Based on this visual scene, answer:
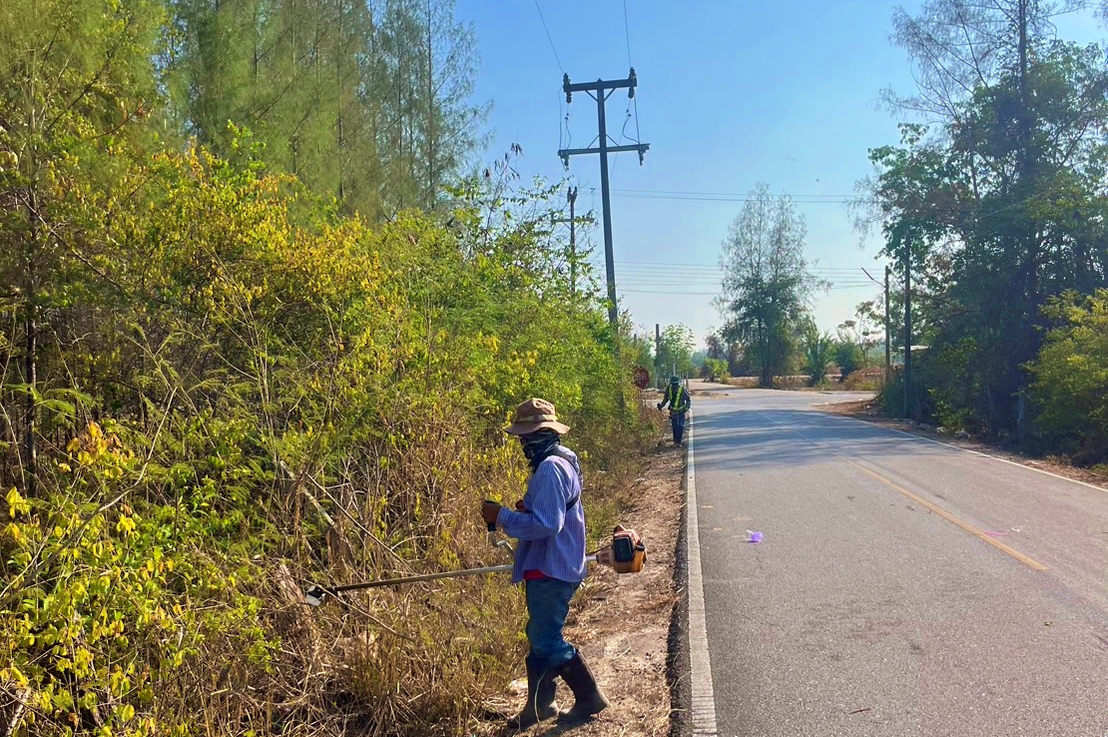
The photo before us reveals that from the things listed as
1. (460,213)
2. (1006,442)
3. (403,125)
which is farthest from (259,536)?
(1006,442)

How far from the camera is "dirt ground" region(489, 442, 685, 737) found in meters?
4.64

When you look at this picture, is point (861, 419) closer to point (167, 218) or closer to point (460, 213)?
point (460, 213)

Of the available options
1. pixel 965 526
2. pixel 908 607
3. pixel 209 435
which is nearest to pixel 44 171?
pixel 209 435

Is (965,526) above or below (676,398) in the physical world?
below

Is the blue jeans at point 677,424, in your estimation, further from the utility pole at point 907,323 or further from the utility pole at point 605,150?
the utility pole at point 907,323

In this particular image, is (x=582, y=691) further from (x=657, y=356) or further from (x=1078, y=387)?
(x=657, y=356)

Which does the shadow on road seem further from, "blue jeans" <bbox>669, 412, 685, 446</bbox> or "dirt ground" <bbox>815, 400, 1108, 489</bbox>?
"dirt ground" <bbox>815, 400, 1108, 489</bbox>

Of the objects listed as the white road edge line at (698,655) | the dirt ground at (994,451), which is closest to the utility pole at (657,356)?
the dirt ground at (994,451)

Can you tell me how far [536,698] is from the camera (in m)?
4.45

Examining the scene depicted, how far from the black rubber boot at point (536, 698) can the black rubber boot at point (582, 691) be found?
88 mm

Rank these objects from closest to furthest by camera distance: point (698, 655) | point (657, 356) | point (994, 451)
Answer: point (698, 655) → point (994, 451) → point (657, 356)

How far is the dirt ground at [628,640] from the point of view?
464 centimetres

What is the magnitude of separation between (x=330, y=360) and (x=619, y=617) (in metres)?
2.99

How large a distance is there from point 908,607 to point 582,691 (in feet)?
10.1
